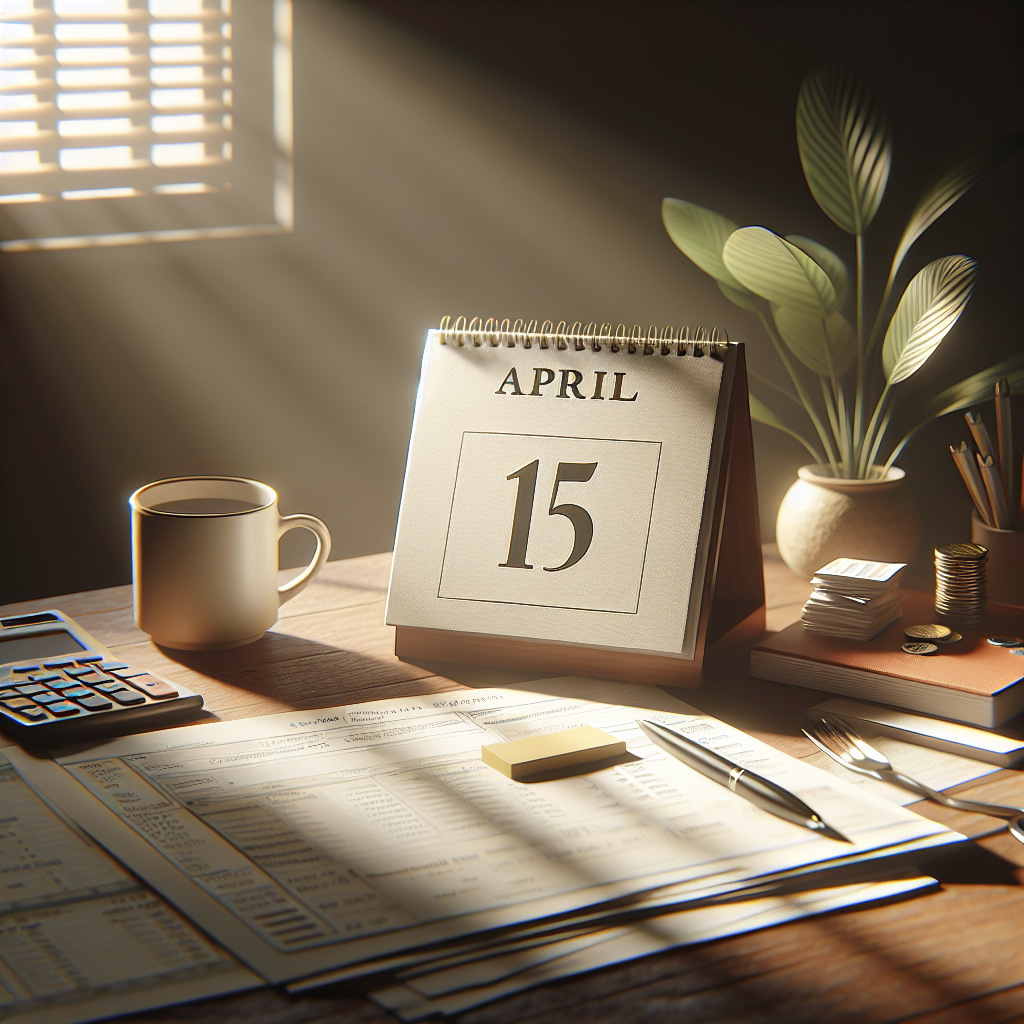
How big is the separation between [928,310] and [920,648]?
384 mm

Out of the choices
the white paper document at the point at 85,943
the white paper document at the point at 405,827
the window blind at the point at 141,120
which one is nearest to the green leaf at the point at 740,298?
the white paper document at the point at 405,827

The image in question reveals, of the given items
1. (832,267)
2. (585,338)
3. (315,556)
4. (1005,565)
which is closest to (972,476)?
(1005,565)

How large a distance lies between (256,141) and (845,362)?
55.5 inches

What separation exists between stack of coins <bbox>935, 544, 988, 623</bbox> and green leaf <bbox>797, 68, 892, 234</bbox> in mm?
487

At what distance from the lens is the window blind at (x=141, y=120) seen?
6.50ft

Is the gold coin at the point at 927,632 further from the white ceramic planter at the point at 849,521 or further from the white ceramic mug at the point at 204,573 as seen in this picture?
the white ceramic mug at the point at 204,573

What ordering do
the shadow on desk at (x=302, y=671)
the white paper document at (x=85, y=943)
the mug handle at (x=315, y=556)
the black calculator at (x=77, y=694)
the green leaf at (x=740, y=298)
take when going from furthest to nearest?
the green leaf at (x=740, y=298) < the mug handle at (x=315, y=556) < the shadow on desk at (x=302, y=671) < the black calculator at (x=77, y=694) < the white paper document at (x=85, y=943)

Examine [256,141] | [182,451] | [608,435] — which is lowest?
[182,451]

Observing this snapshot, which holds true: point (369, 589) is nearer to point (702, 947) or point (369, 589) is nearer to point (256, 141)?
point (702, 947)

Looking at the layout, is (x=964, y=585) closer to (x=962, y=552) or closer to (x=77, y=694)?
(x=962, y=552)

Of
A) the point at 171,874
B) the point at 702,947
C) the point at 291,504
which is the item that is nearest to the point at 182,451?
the point at 291,504

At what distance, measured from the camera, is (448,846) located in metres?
0.62

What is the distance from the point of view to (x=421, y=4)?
6.67 feet

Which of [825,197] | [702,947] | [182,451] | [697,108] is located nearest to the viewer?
[702,947]
